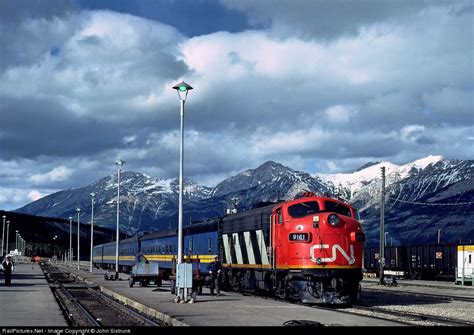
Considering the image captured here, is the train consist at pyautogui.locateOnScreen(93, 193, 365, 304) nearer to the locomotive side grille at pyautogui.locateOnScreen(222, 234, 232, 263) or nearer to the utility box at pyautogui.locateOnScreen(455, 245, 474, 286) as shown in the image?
the locomotive side grille at pyautogui.locateOnScreen(222, 234, 232, 263)

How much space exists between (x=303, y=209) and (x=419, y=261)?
167 feet

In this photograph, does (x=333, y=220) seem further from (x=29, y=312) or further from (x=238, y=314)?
(x=29, y=312)

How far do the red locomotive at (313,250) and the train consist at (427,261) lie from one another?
117 feet

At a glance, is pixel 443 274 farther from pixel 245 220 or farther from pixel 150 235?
pixel 245 220

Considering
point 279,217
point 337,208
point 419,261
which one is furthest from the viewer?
point 419,261

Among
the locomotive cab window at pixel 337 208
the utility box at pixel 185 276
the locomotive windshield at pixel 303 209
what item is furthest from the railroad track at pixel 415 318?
the utility box at pixel 185 276

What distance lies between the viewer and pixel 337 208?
29969 millimetres

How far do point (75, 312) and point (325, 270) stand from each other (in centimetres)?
998

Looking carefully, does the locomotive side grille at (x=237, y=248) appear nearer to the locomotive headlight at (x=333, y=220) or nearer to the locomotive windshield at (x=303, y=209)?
the locomotive windshield at (x=303, y=209)

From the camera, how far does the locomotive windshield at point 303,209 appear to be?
29.5 meters

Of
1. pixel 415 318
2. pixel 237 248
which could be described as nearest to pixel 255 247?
pixel 237 248

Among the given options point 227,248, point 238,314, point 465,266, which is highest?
point 227,248

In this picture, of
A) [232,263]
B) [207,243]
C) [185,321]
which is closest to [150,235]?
[207,243]

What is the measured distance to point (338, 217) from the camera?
28844 millimetres
